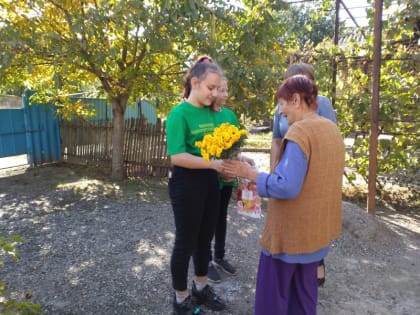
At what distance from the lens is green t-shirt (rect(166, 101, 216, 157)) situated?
2.22m

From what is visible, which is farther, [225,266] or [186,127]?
[225,266]

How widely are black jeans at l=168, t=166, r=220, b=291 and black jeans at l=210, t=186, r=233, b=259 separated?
56cm

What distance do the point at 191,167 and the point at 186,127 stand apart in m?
0.27

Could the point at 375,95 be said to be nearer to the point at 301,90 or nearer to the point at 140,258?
the point at 301,90

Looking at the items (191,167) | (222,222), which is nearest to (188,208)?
(191,167)

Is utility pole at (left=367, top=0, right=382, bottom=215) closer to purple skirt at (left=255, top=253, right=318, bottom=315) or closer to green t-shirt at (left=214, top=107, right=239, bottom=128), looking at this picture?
green t-shirt at (left=214, top=107, right=239, bottom=128)

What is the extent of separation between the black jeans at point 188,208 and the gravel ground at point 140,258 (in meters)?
0.57

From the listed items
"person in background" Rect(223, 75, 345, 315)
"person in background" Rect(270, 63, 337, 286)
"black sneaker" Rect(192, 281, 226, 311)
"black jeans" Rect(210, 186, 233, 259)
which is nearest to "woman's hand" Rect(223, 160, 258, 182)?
"person in background" Rect(223, 75, 345, 315)

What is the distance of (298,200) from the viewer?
5.80ft

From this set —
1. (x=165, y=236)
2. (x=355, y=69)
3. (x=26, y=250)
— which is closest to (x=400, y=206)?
(x=355, y=69)

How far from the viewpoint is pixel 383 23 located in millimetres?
4598

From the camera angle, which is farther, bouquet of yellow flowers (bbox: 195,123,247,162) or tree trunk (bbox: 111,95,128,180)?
tree trunk (bbox: 111,95,128,180)

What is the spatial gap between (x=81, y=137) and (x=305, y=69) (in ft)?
21.6

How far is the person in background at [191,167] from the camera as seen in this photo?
222cm
